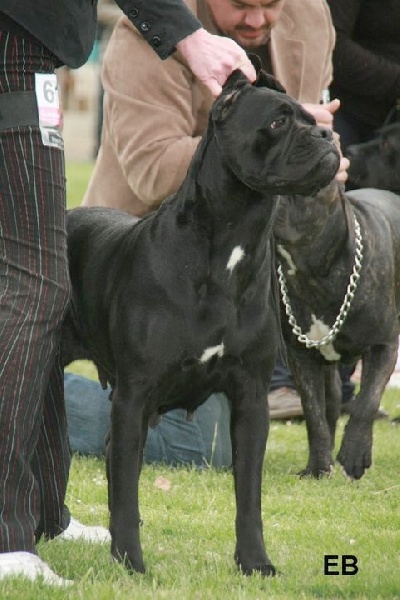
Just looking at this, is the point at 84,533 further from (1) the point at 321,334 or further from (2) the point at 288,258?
(2) the point at 288,258

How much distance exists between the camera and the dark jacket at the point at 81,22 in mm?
3348

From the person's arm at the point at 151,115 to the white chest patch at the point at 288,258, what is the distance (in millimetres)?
544

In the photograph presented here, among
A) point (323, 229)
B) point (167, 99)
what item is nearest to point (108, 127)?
point (167, 99)

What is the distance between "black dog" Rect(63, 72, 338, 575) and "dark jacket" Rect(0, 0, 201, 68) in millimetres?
227

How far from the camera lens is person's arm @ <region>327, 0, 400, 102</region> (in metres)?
7.29

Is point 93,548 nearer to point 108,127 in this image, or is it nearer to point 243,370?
point 243,370

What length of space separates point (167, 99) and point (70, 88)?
26.6 meters

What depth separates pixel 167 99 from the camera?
18.7 ft

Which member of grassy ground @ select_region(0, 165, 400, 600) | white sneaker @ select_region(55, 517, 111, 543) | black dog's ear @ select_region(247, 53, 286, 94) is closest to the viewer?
grassy ground @ select_region(0, 165, 400, 600)

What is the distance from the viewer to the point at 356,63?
289 inches

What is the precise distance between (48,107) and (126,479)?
107 centimetres

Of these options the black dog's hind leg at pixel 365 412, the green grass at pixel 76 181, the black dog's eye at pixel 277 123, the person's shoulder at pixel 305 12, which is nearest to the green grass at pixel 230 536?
the black dog's hind leg at pixel 365 412

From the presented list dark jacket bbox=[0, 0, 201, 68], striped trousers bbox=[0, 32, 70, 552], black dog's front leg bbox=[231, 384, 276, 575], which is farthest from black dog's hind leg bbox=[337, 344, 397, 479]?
dark jacket bbox=[0, 0, 201, 68]

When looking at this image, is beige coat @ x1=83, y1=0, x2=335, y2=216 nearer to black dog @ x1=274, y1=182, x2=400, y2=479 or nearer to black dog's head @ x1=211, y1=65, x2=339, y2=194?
black dog @ x1=274, y1=182, x2=400, y2=479
